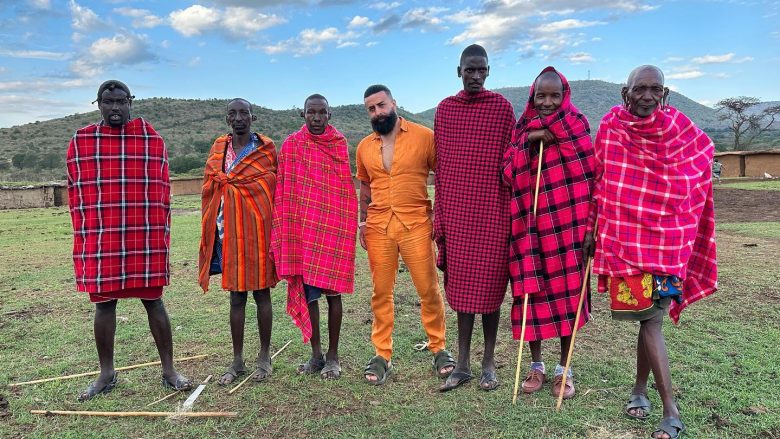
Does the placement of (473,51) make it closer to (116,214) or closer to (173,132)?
(116,214)

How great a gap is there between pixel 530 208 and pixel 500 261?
45 cm

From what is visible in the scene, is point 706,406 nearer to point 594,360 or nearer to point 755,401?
point 755,401

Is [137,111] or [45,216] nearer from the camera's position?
[45,216]

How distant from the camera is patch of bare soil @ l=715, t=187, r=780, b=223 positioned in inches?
493

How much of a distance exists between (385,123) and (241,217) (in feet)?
4.26

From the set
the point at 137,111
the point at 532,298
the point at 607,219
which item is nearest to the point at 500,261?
the point at 532,298

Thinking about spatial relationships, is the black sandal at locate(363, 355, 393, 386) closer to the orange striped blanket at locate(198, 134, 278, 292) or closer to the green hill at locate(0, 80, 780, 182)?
the orange striped blanket at locate(198, 134, 278, 292)

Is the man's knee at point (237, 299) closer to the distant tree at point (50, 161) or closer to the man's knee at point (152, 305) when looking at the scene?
the man's knee at point (152, 305)

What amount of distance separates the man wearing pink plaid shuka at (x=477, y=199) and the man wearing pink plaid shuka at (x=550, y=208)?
0.14 m

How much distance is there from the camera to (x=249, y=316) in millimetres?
5840

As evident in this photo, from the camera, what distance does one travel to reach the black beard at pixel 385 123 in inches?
160

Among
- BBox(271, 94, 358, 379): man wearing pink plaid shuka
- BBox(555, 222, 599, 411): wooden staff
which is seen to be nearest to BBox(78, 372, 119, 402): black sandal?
BBox(271, 94, 358, 379): man wearing pink plaid shuka

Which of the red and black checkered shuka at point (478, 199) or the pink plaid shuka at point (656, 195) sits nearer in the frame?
the pink plaid shuka at point (656, 195)

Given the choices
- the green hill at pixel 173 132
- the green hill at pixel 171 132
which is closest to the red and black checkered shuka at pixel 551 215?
the green hill at pixel 171 132
